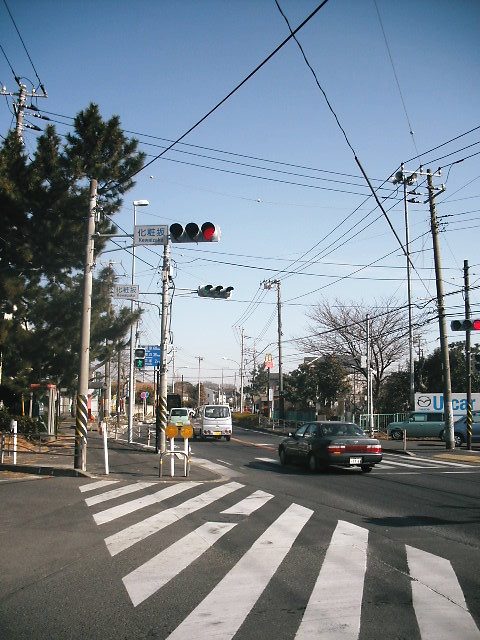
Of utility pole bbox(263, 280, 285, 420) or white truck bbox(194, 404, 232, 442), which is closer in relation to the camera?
white truck bbox(194, 404, 232, 442)

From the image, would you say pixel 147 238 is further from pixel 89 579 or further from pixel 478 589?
pixel 478 589

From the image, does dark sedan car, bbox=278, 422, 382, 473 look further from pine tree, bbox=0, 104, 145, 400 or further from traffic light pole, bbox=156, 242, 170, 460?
pine tree, bbox=0, 104, 145, 400

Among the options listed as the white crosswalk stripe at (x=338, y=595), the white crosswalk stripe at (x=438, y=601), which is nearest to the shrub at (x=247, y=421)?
the white crosswalk stripe at (x=338, y=595)

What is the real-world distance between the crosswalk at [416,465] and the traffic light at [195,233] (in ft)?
29.0

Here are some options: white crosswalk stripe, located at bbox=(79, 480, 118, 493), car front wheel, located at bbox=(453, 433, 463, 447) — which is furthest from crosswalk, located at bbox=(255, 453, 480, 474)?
car front wheel, located at bbox=(453, 433, 463, 447)

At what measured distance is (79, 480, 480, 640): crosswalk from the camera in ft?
16.4

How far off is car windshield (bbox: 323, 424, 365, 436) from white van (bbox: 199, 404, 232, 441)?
1810cm

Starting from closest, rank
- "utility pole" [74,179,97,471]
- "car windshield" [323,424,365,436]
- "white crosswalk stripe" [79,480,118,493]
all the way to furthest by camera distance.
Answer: "white crosswalk stripe" [79,480,118,493]
"utility pole" [74,179,97,471]
"car windshield" [323,424,365,436]

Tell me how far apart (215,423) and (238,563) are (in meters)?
28.3

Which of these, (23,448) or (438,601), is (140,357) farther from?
(438,601)

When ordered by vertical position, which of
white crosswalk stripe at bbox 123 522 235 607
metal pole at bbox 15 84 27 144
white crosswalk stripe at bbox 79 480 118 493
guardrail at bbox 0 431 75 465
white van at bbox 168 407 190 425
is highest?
metal pole at bbox 15 84 27 144

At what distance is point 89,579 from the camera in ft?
20.8

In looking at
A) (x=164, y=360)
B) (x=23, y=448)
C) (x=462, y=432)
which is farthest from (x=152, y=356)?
(x=462, y=432)

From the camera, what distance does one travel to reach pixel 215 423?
35.1 m
